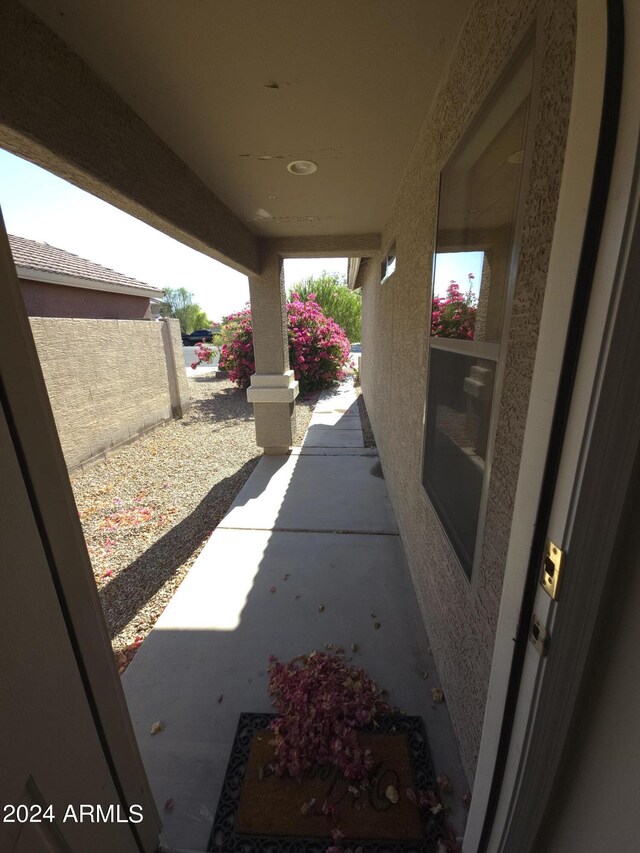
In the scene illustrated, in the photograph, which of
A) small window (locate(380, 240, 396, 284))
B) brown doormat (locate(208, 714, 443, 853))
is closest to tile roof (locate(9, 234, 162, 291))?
small window (locate(380, 240, 396, 284))

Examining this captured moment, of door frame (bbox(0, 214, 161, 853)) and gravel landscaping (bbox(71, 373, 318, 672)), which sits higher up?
door frame (bbox(0, 214, 161, 853))

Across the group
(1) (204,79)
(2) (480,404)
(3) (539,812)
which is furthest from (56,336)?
(3) (539,812)

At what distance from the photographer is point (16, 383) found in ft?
2.73

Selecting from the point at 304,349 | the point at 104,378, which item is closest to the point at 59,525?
the point at 104,378

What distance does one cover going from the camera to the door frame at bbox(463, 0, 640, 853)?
24.0 inches

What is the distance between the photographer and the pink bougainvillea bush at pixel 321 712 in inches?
62.6

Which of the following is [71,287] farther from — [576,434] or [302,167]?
[576,434]

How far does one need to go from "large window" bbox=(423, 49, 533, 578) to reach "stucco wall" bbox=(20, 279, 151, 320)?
25.7ft

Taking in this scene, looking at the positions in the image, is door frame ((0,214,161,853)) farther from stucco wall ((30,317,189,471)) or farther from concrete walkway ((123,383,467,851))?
stucco wall ((30,317,189,471))

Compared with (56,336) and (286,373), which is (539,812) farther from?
(56,336)

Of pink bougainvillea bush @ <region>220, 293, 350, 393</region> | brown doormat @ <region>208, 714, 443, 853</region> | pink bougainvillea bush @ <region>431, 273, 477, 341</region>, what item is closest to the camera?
brown doormat @ <region>208, 714, 443, 853</region>

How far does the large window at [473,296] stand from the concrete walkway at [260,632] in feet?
3.05

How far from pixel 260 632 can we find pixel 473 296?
230 cm

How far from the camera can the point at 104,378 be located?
5840mm
